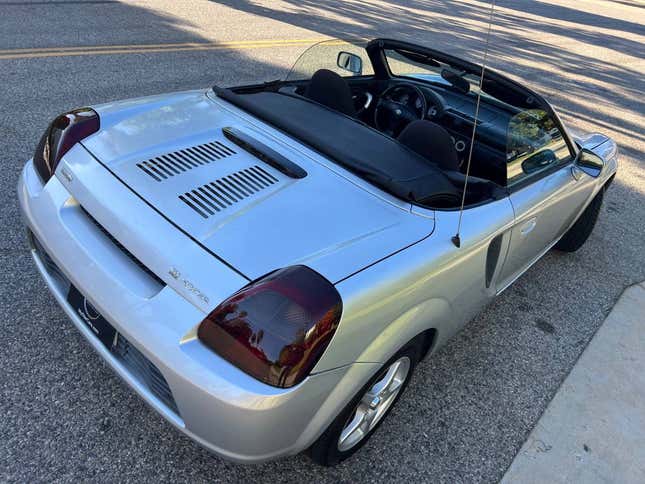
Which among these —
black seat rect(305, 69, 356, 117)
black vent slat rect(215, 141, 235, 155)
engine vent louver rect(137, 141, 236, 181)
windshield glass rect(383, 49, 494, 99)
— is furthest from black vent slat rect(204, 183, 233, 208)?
windshield glass rect(383, 49, 494, 99)

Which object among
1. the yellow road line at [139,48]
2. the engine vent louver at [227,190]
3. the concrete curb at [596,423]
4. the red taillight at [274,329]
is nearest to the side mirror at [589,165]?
the concrete curb at [596,423]

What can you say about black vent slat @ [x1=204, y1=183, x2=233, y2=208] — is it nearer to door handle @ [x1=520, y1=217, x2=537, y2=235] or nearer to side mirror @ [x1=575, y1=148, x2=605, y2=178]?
door handle @ [x1=520, y1=217, x2=537, y2=235]

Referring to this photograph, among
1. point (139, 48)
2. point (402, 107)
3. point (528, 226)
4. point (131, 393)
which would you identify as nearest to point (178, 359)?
point (131, 393)

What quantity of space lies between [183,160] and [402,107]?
6.23ft

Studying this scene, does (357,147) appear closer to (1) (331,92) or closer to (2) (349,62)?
(1) (331,92)

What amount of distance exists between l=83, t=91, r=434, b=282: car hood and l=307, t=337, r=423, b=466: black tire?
0.44m

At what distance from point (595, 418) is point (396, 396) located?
3.89 ft

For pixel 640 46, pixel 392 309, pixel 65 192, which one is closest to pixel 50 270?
pixel 65 192

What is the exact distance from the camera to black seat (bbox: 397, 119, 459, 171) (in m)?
2.57

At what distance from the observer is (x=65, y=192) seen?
83.4 inches

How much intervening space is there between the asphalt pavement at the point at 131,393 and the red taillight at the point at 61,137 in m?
0.79

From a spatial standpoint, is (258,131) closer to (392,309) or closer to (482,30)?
(392,309)

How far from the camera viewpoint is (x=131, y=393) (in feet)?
7.57

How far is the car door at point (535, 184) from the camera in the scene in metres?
2.69
